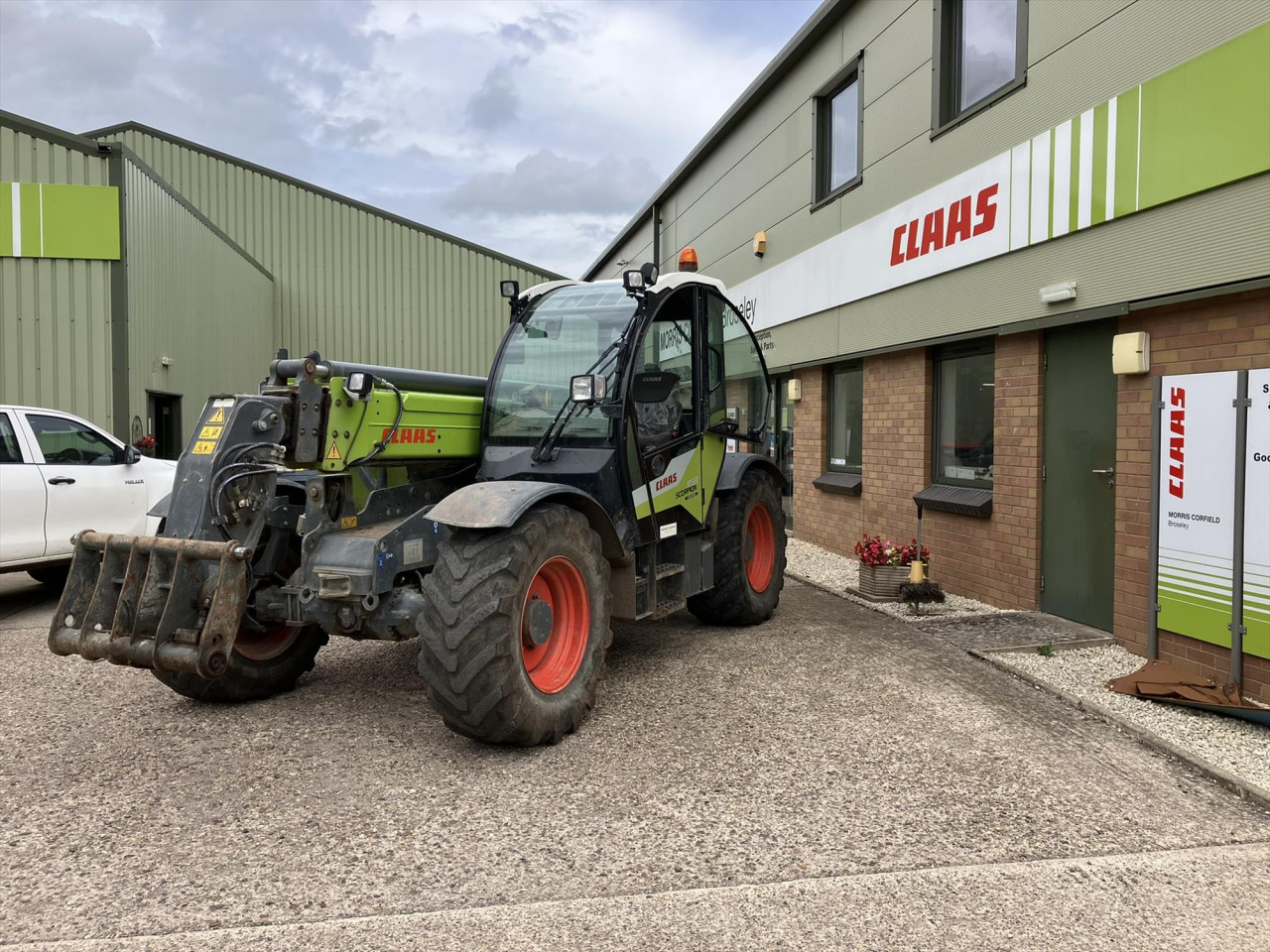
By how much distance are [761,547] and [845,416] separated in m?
3.81

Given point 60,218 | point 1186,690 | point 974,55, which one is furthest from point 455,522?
point 60,218

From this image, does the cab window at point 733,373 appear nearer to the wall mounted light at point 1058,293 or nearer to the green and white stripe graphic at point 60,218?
the wall mounted light at point 1058,293

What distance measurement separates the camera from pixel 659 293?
17.8 feet

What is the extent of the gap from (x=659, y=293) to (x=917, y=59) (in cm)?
439

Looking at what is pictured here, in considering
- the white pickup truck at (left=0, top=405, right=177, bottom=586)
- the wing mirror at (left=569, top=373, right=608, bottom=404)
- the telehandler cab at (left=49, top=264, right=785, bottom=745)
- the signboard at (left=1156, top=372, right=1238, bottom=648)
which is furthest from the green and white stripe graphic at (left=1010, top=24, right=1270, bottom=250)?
the white pickup truck at (left=0, top=405, right=177, bottom=586)

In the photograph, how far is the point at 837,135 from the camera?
10234 millimetres

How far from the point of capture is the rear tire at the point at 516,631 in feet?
12.4

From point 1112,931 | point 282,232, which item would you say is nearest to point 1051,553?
point 1112,931

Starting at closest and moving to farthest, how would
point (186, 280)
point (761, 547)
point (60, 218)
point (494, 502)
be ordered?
point (494, 502) < point (761, 547) < point (60, 218) < point (186, 280)

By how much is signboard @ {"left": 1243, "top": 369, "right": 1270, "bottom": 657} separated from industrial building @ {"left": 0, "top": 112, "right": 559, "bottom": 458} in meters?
11.2

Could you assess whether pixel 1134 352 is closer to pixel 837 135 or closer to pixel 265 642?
pixel 265 642

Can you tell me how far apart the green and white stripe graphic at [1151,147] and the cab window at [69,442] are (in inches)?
302

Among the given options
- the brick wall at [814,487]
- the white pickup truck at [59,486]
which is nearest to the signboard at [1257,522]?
the brick wall at [814,487]

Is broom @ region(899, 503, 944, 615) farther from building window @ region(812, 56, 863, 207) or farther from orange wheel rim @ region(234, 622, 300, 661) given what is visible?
orange wheel rim @ region(234, 622, 300, 661)
